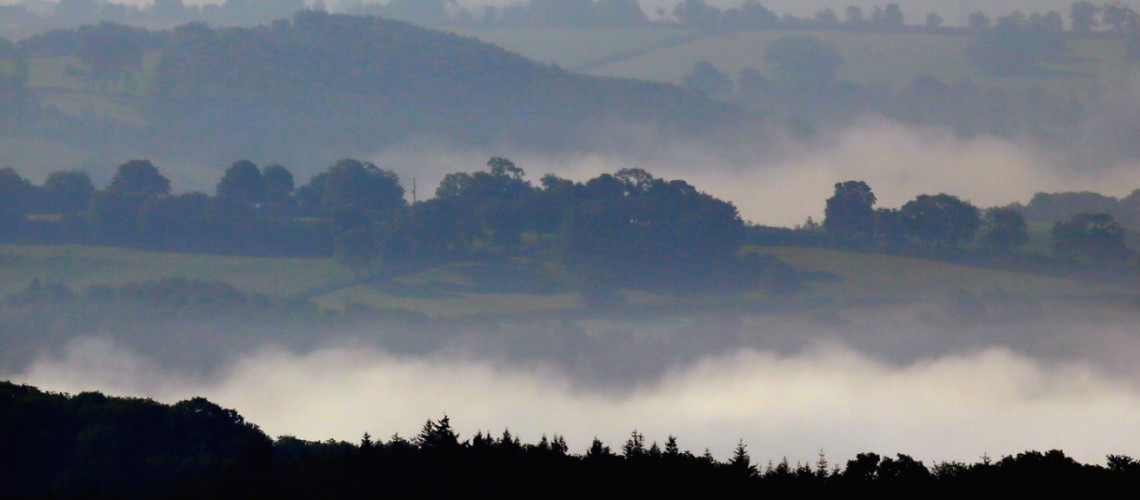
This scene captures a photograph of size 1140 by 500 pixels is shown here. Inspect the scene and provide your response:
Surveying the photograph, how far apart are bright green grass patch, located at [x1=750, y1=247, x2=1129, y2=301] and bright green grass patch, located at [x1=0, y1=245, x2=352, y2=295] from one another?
138ft

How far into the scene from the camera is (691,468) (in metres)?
49.1

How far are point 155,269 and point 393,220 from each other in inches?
937

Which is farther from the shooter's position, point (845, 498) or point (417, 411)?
point (417, 411)

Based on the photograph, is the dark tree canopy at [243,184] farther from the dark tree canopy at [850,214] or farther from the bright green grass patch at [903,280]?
the dark tree canopy at [850,214]

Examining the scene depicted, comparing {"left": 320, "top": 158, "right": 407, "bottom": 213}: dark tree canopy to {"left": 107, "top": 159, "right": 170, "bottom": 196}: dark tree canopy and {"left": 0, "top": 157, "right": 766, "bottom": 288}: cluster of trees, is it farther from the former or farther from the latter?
{"left": 107, "top": 159, "right": 170, "bottom": 196}: dark tree canopy

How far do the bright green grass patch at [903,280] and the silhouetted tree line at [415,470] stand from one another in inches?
4397

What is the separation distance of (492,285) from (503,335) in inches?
333

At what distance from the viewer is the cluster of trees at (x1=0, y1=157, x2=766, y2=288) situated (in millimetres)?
170125

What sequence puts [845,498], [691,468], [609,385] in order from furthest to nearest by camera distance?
[609,385]
[691,468]
[845,498]

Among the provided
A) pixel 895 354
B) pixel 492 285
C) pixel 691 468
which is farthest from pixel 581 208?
pixel 691 468

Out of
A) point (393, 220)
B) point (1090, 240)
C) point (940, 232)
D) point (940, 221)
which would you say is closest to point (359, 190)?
point (393, 220)

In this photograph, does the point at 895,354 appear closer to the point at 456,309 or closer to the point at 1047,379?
the point at 1047,379

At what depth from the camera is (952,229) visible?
180 metres

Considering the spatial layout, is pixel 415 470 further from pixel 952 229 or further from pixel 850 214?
pixel 952 229
